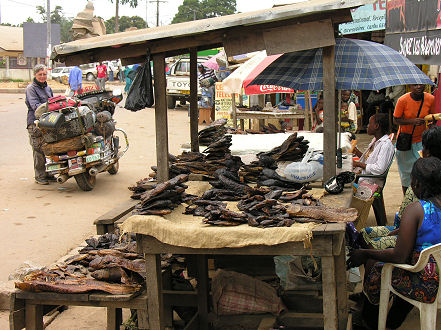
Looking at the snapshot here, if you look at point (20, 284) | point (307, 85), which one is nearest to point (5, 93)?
point (307, 85)

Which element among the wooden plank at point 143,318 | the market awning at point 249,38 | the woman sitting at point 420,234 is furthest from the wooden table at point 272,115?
the wooden plank at point 143,318

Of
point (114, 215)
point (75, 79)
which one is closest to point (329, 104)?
point (114, 215)

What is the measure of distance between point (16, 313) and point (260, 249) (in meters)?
1.77

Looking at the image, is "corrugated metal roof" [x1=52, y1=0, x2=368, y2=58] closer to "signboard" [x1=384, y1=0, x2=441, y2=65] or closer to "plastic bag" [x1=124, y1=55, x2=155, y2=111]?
"plastic bag" [x1=124, y1=55, x2=155, y2=111]

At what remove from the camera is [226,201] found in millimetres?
4340

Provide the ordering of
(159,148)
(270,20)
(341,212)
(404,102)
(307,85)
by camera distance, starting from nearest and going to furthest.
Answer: (341,212)
(270,20)
(159,148)
(307,85)
(404,102)

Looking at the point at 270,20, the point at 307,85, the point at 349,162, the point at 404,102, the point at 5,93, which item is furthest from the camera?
the point at 5,93

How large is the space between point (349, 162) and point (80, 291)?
11.5ft

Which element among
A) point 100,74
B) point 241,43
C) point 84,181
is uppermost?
point 100,74

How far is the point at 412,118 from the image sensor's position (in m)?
7.39

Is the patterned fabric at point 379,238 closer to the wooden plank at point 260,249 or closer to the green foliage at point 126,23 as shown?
the wooden plank at point 260,249

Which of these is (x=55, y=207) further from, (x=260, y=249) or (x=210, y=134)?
(x=260, y=249)

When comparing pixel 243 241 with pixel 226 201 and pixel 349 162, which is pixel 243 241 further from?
pixel 349 162

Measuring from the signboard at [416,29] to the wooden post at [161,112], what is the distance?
4.54 meters
